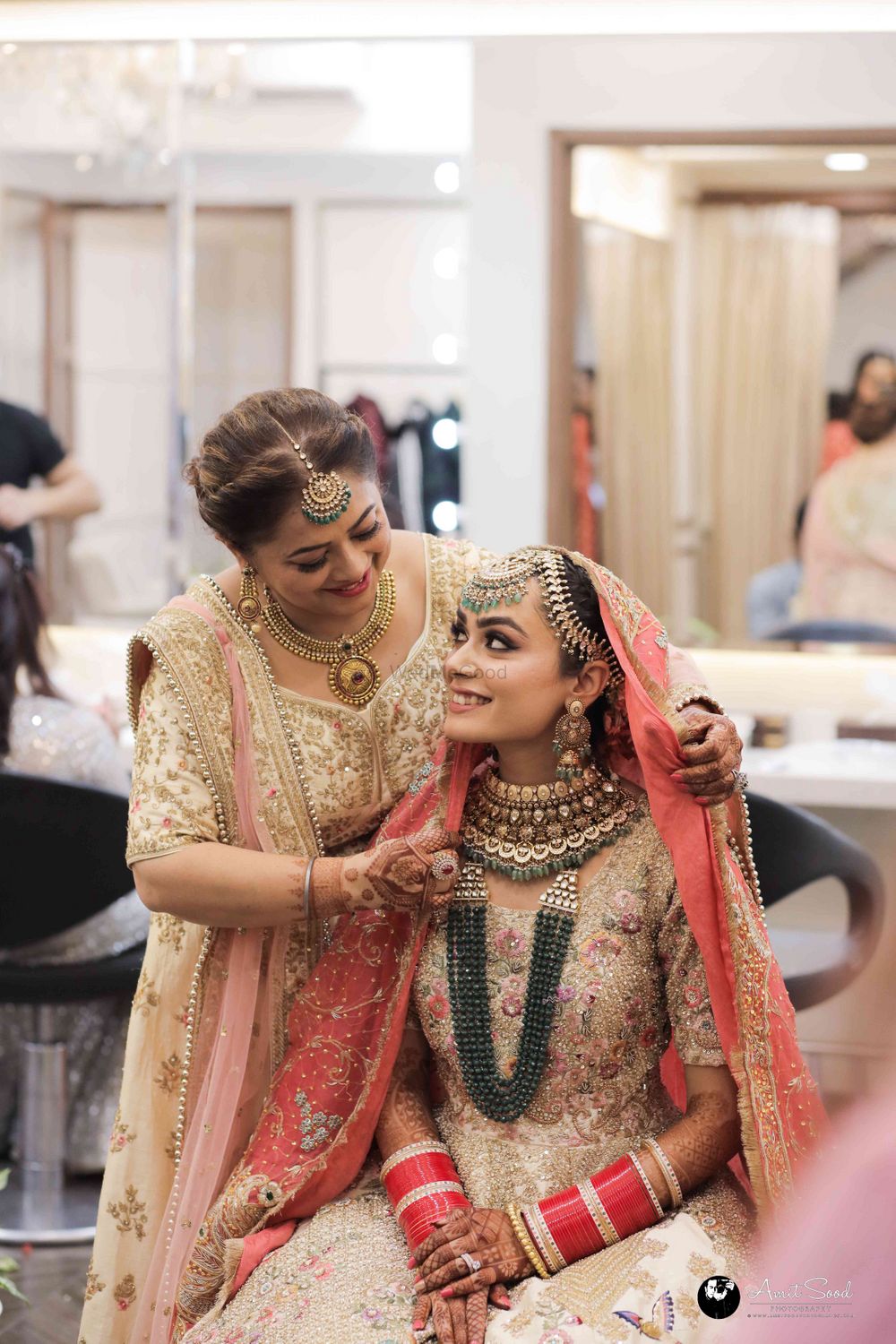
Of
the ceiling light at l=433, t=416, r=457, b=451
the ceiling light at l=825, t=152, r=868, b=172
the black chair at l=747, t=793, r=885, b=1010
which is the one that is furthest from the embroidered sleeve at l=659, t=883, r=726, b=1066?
the ceiling light at l=433, t=416, r=457, b=451

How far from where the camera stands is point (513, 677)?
5.18 ft

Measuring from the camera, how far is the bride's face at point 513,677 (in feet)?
5.19

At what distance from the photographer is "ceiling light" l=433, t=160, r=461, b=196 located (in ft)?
13.3

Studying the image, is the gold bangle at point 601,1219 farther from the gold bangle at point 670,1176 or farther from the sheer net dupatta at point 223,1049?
the sheer net dupatta at point 223,1049

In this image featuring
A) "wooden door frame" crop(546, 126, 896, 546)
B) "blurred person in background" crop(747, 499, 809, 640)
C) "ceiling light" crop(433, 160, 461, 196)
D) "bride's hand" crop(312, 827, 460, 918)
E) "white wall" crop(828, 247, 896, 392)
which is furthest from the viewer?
"ceiling light" crop(433, 160, 461, 196)

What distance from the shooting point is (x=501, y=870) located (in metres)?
1.61

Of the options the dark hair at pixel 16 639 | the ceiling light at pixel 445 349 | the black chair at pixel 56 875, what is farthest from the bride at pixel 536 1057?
the ceiling light at pixel 445 349

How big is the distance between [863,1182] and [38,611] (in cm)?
263

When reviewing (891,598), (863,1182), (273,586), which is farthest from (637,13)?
(863,1182)

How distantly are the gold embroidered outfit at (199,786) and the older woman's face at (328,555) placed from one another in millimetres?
108

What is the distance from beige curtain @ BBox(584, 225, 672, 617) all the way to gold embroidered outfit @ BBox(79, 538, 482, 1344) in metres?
2.03

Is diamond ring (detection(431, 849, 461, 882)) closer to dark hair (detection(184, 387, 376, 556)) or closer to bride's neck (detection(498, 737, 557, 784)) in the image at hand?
bride's neck (detection(498, 737, 557, 784))

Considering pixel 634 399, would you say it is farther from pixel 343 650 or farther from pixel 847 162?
pixel 343 650

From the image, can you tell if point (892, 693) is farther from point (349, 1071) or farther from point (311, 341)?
point (349, 1071)
